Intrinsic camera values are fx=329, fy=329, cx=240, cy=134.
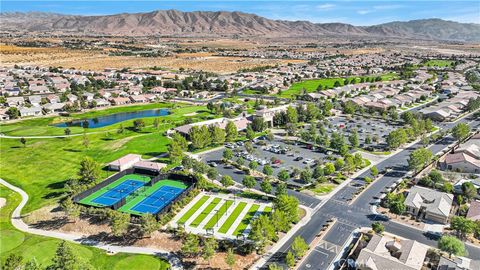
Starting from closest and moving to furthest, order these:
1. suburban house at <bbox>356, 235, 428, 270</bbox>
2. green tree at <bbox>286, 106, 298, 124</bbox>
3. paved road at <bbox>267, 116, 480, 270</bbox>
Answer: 1. suburban house at <bbox>356, 235, 428, 270</bbox>
2. paved road at <bbox>267, 116, 480, 270</bbox>
3. green tree at <bbox>286, 106, 298, 124</bbox>

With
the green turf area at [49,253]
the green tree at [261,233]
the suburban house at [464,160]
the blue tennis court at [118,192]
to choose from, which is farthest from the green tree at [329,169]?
the blue tennis court at [118,192]

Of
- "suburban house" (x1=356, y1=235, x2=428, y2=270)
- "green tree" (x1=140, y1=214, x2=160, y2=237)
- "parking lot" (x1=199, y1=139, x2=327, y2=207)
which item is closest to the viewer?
"suburban house" (x1=356, y1=235, x2=428, y2=270)

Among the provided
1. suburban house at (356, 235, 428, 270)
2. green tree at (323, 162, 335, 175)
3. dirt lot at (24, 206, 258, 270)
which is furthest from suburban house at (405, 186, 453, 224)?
dirt lot at (24, 206, 258, 270)

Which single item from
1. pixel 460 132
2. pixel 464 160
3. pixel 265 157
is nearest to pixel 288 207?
pixel 265 157

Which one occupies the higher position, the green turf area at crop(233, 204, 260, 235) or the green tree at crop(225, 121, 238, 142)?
the green tree at crop(225, 121, 238, 142)

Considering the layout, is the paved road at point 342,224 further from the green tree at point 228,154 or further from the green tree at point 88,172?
the green tree at point 88,172

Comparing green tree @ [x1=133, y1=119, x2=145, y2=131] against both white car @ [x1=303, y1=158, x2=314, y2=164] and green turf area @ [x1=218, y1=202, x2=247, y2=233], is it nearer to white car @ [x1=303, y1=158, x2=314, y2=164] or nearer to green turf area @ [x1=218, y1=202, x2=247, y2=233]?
white car @ [x1=303, y1=158, x2=314, y2=164]
